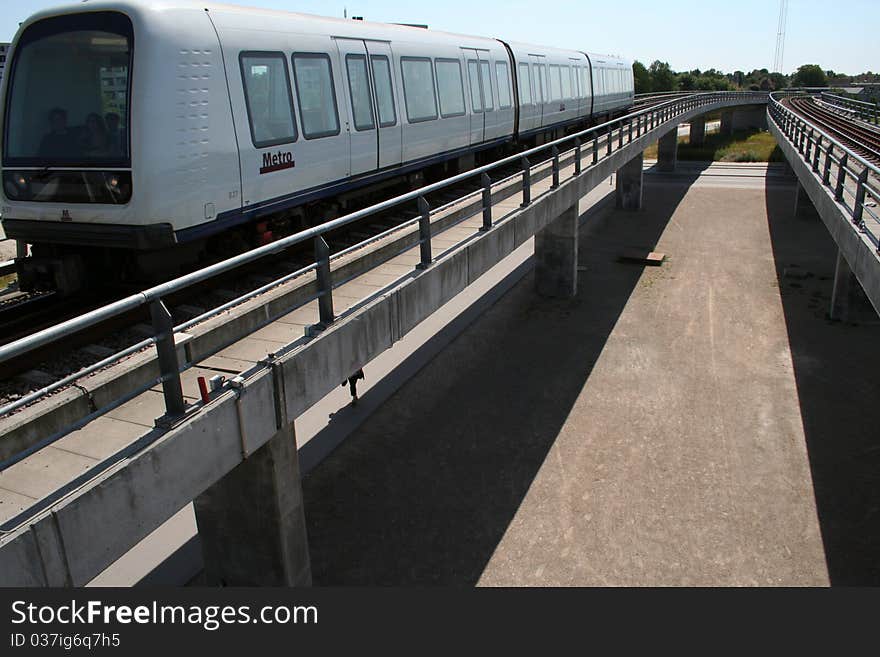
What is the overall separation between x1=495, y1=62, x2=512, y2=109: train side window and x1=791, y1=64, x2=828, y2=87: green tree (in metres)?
139

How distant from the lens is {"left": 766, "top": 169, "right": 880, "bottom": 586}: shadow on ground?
10.2m

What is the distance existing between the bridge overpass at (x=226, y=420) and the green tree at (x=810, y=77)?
147 metres

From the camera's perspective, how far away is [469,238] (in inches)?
410

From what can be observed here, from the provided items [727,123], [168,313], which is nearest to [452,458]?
[168,313]

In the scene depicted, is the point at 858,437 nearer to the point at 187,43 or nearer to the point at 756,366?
the point at 756,366

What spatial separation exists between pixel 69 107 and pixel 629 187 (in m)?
30.5

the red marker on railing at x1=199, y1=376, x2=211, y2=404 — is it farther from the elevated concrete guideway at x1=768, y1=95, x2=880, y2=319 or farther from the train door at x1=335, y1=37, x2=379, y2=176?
the elevated concrete guideway at x1=768, y1=95, x2=880, y2=319

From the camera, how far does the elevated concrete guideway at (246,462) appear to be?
14.3 feet

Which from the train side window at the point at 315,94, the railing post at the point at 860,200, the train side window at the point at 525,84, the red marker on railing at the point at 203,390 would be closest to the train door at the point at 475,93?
the train side window at the point at 525,84

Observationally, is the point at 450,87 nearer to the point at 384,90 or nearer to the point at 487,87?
the point at 487,87

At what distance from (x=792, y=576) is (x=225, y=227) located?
880cm

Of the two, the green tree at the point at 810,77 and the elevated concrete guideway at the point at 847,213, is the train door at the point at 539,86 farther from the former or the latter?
the green tree at the point at 810,77

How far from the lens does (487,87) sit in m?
15.3

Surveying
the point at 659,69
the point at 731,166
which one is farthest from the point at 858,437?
the point at 659,69
